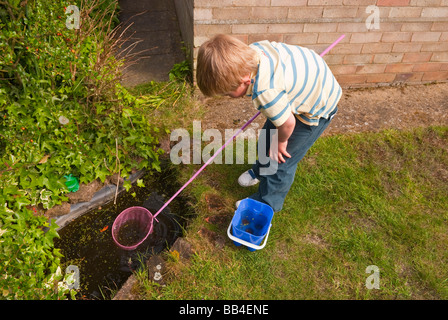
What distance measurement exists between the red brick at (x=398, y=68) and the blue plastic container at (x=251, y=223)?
270 cm

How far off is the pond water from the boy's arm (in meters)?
1.00

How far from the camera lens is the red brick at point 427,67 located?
14.2 ft

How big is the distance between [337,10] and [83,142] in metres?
2.90

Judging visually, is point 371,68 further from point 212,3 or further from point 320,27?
point 212,3

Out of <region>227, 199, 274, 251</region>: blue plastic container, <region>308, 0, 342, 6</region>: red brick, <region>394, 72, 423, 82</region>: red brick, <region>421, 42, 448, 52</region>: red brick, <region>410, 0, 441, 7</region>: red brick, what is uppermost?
<region>308, 0, 342, 6</region>: red brick

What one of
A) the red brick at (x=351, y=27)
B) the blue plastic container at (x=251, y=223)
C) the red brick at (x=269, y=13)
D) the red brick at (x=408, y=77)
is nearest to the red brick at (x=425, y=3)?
→ the red brick at (x=351, y=27)

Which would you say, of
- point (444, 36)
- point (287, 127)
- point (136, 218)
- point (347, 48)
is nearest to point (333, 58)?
point (347, 48)

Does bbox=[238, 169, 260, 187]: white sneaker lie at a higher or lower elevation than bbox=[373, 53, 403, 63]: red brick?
lower

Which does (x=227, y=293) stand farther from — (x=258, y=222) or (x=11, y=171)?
(x=11, y=171)

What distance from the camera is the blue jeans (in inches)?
101

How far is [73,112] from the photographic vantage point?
294 cm

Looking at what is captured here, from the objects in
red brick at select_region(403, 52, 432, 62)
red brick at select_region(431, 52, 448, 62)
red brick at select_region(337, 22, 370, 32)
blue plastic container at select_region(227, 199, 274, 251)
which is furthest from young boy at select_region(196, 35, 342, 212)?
red brick at select_region(431, 52, 448, 62)

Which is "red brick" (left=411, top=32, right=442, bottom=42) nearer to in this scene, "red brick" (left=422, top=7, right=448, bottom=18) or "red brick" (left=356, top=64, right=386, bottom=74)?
"red brick" (left=422, top=7, right=448, bottom=18)
